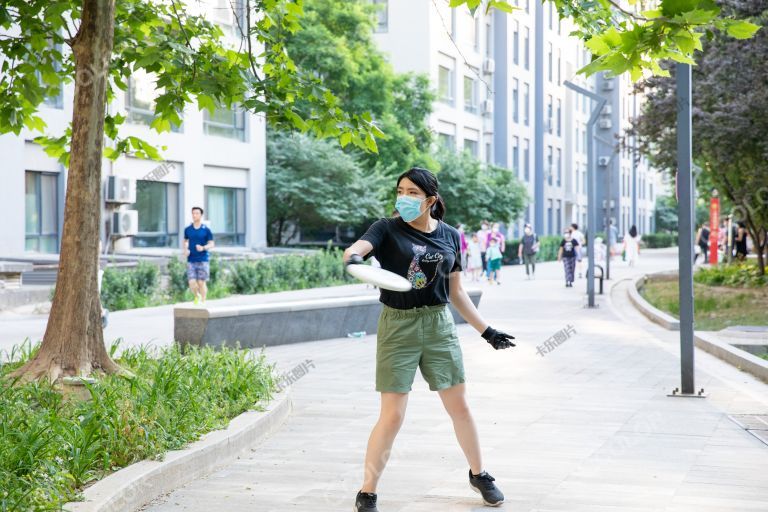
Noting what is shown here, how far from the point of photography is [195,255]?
18594 millimetres

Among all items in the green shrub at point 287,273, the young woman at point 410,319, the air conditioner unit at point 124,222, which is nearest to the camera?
the young woman at point 410,319

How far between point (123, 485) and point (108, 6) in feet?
15.2

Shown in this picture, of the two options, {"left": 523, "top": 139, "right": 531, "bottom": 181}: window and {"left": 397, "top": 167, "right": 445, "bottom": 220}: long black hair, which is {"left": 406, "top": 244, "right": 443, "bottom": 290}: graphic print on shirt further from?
{"left": 523, "top": 139, "right": 531, "bottom": 181}: window

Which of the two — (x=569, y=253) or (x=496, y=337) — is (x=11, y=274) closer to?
(x=569, y=253)

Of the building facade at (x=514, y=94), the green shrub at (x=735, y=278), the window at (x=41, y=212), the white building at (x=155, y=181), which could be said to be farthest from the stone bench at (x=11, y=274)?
the building facade at (x=514, y=94)

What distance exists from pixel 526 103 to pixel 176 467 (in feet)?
185

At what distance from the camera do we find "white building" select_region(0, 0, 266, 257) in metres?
23.7

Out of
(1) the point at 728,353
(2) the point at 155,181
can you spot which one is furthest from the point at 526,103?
(1) the point at 728,353

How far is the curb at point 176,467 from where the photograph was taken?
534 centimetres

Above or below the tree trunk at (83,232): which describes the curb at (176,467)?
below

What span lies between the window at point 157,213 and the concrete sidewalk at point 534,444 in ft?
53.7

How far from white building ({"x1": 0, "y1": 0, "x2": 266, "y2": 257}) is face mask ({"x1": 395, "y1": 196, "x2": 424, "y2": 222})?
15083 mm

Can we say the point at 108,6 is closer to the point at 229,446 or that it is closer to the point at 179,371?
the point at 179,371

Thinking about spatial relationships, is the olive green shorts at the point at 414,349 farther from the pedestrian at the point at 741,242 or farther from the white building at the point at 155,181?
the pedestrian at the point at 741,242
